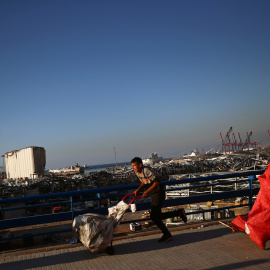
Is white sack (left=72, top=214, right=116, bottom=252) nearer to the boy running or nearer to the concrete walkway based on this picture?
the concrete walkway

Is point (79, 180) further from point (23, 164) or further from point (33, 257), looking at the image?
point (33, 257)

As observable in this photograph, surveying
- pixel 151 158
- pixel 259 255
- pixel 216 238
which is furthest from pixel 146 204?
pixel 151 158

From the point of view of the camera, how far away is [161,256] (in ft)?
14.9

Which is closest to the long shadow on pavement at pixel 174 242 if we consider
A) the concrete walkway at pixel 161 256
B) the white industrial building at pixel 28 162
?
the concrete walkway at pixel 161 256

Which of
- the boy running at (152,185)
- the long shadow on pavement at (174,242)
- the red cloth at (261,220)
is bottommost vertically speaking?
the long shadow on pavement at (174,242)

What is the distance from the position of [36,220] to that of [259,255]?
3.57 metres

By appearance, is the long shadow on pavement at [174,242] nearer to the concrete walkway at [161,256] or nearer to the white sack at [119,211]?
the concrete walkway at [161,256]

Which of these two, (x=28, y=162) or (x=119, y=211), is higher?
(x=119, y=211)

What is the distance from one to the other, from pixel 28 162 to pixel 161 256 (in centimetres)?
4070

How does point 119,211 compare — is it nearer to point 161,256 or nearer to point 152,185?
point 152,185

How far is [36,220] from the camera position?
17.0ft

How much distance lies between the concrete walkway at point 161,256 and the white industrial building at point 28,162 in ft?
117

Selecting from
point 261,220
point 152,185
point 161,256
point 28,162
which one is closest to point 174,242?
point 161,256

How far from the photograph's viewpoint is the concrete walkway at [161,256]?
4.17m
